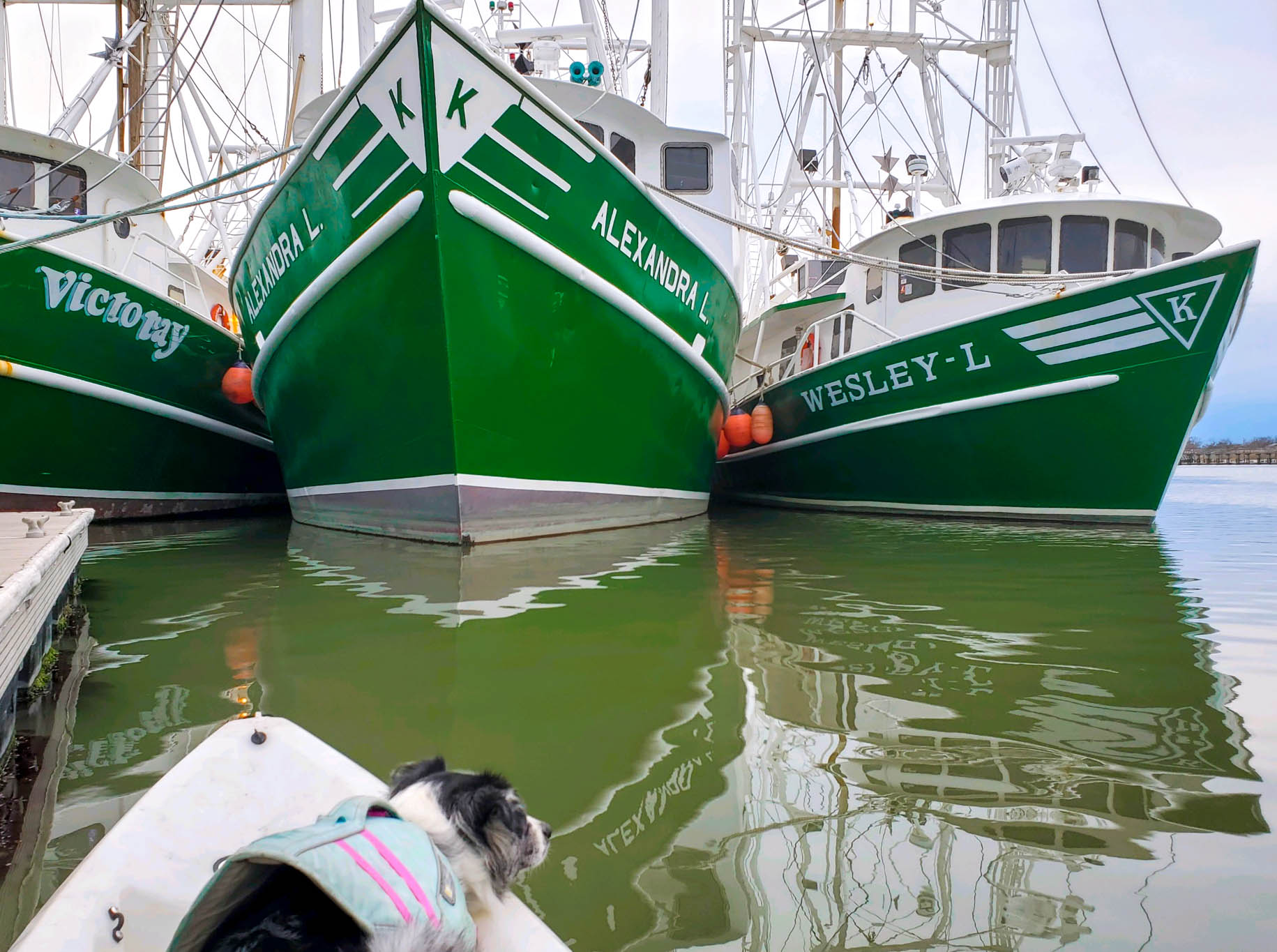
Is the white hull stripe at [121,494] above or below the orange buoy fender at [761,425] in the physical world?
below

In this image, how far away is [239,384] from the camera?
28.6ft

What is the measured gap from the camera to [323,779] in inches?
62.5

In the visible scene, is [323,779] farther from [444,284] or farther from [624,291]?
[624,291]

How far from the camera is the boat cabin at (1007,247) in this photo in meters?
9.34

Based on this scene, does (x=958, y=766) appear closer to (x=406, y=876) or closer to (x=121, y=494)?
(x=406, y=876)

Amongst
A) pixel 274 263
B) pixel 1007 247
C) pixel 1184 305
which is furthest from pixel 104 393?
pixel 1184 305

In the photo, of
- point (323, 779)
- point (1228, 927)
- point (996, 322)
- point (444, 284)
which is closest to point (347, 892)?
point (323, 779)

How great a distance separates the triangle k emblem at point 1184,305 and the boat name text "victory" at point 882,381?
1.45 meters

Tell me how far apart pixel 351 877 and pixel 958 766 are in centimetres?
166

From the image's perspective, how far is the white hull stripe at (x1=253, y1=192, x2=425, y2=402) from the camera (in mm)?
5605

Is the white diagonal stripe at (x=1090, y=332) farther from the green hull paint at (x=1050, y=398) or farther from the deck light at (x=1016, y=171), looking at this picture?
the deck light at (x=1016, y=171)

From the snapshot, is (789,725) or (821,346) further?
(821,346)

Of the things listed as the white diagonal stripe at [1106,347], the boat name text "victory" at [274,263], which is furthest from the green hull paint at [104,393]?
the white diagonal stripe at [1106,347]

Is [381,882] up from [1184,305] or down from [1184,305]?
down
